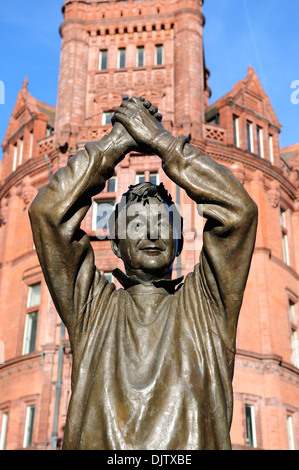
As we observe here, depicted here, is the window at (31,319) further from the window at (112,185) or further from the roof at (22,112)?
the roof at (22,112)

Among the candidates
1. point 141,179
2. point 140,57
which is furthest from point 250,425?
point 140,57

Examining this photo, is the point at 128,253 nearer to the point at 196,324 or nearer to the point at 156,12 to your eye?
A: the point at 196,324

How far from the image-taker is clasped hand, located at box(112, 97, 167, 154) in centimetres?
296

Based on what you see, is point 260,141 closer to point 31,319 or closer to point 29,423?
point 31,319

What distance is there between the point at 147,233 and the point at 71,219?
0.40 m

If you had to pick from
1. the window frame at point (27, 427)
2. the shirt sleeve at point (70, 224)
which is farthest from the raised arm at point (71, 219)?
the window frame at point (27, 427)

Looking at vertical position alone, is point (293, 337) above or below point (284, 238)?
below

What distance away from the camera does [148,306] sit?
304 cm

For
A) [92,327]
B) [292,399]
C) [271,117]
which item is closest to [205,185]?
[92,327]

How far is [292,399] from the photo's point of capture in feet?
73.2

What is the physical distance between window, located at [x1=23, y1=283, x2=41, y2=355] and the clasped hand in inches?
823

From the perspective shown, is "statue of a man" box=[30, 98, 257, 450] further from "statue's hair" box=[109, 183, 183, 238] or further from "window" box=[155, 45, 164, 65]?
"window" box=[155, 45, 164, 65]

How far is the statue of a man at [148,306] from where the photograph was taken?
107 inches

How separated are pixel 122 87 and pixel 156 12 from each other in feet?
13.2
